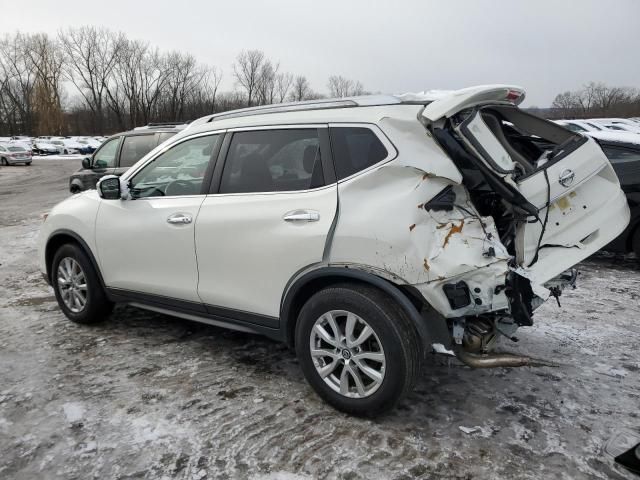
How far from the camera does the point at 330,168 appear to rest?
10.7 feet

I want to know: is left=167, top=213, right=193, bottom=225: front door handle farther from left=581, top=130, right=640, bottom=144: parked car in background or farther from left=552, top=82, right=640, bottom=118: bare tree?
left=552, top=82, right=640, bottom=118: bare tree

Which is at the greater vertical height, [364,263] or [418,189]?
[418,189]

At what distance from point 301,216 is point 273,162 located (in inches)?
21.6

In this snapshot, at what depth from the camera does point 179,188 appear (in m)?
4.01

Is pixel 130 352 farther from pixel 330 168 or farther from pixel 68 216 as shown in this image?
pixel 330 168

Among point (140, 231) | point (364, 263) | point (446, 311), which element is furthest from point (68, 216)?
point (446, 311)

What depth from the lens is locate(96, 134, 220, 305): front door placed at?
384 centimetres

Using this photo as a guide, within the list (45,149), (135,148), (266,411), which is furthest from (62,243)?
(45,149)

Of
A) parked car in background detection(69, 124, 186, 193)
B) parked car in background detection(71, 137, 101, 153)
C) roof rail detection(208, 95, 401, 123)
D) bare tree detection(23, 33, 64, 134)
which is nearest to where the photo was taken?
roof rail detection(208, 95, 401, 123)

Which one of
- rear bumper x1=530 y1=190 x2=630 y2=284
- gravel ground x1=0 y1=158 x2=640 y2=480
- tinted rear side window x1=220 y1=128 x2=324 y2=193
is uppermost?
tinted rear side window x1=220 y1=128 x2=324 y2=193

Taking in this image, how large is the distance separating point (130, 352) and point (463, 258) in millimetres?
2793

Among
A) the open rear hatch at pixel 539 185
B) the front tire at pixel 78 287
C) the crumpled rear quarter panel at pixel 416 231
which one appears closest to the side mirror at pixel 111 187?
the front tire at pixel 78 287

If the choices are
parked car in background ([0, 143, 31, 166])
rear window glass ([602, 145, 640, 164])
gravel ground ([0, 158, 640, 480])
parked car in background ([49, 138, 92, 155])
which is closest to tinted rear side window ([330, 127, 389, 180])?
gravel ground ([0, 158, 640, 480])

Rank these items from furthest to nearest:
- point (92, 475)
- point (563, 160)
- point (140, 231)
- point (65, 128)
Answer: point (65, 128)
point (140, 231)
point (563, 160)
point (92, 475)
